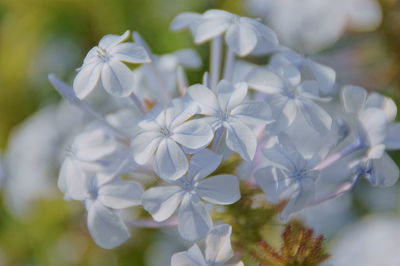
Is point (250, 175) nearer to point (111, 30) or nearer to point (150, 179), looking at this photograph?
point (150, 179)

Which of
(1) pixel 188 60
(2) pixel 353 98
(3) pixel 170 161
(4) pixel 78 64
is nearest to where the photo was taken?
(3) pixel 170 161

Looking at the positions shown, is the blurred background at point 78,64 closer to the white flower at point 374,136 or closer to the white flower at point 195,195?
the white flower at point 374,136

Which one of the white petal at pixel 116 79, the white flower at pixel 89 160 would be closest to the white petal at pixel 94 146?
the white flower at pixel 89 160

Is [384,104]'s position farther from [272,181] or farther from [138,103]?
[138,103]

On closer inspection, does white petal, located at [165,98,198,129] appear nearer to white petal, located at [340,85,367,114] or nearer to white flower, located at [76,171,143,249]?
white flower, located at [76,171,143,249]

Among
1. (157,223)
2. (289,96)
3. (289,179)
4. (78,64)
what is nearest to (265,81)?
(289,96)

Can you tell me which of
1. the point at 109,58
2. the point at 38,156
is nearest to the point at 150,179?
the point at 109,58
